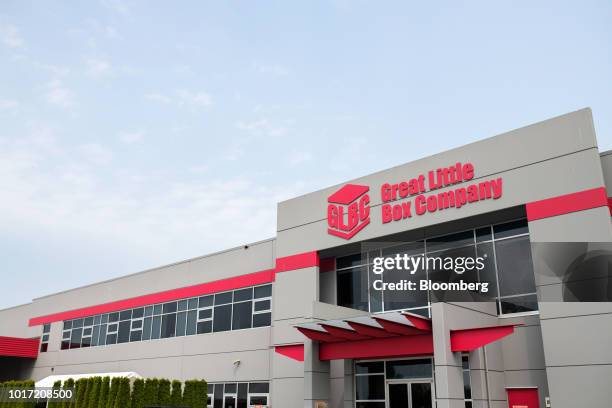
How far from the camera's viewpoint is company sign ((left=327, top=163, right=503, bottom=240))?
18.3 meters

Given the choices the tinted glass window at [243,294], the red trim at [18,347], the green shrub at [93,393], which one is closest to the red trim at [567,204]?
the tinted glass window at [243,294]

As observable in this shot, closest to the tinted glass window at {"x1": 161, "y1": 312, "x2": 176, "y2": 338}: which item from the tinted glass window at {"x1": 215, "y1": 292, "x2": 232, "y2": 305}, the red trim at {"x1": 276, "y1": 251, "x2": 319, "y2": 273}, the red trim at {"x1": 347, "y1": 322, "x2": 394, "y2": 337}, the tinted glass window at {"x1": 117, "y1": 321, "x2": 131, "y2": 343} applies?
the tinted glass window at {"x1": 117, "y1": 321, "x2": 131, "y2": 343}

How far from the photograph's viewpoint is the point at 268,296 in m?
24.9

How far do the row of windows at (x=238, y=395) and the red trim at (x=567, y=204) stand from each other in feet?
41.9

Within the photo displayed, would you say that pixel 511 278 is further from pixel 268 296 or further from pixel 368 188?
pixel 268 296

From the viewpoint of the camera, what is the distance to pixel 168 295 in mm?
29969

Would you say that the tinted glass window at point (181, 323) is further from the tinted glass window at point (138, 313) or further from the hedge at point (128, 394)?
the hedge at point (128, 394)

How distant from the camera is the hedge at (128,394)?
67.7 feet

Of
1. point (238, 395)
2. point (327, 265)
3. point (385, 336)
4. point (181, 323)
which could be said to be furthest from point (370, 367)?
point (181, 323)

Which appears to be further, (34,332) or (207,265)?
(34,332)

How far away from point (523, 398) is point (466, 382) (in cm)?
162

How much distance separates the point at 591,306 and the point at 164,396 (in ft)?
47.5

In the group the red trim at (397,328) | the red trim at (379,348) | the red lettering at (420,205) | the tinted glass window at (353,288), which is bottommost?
the red trim at (379,348)

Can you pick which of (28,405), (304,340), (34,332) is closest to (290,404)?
(304,340)
